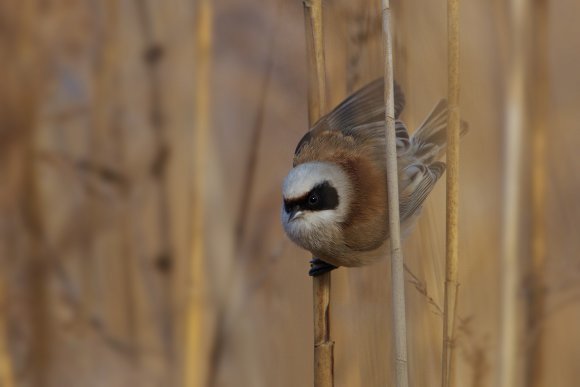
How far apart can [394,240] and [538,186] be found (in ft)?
2.84

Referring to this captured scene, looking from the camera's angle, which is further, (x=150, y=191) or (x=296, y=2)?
(x=150, y=191)

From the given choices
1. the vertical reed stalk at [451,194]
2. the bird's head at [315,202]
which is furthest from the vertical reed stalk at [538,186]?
the vertical reed stalk at [451,194]

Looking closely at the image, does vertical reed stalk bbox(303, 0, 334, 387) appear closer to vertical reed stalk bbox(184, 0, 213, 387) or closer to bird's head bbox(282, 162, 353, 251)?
bird's head bbox(282, 162, 353, 251)

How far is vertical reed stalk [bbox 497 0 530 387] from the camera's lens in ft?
6.11

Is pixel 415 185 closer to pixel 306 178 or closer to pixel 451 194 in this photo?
pixel 306 178

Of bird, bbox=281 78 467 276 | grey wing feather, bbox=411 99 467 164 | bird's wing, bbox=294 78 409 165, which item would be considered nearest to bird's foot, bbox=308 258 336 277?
bird, bbox=281 78 467 276

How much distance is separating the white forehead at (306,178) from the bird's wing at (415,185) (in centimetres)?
14

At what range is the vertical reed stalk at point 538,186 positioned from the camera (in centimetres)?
192

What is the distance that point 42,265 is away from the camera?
2.23 metres

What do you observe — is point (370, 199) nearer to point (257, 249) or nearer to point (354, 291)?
point (354, 291)

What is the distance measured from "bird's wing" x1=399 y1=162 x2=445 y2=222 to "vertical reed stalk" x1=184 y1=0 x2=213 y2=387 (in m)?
0.54

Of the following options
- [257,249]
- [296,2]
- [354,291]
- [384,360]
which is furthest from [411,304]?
[257,249]

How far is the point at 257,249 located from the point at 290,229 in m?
0.70

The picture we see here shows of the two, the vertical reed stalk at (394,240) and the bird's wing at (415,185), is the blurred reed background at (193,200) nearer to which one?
the bird's wing at (415,185)
